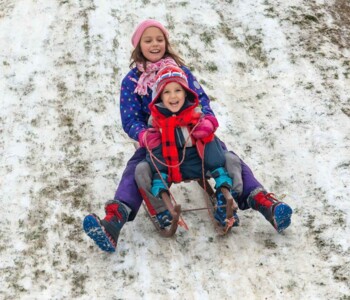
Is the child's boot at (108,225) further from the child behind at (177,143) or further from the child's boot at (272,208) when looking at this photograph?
the child's boot at (272,208)

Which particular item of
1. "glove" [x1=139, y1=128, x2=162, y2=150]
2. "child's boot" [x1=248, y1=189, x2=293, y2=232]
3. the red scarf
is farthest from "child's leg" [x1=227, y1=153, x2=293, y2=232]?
"glove" [x1=139, y1=128, x2=162, y2=150]

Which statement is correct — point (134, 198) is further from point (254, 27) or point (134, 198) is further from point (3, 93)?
point (254, 27)

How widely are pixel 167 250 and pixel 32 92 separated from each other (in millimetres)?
2783

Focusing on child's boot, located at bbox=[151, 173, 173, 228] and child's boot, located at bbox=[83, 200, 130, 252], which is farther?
child's boot, located at bbox=[151, 173, 173, 228]

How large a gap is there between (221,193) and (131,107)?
108 centimetres

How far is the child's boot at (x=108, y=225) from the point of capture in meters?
3.71

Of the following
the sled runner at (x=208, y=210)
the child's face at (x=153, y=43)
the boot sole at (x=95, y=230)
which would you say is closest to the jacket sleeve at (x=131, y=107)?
the child's face at (x=153, y=43)

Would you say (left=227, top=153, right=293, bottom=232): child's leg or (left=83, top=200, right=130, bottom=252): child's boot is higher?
(left=227, top=153, right=293, bottom=232): child's leg

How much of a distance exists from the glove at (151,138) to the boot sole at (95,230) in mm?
695

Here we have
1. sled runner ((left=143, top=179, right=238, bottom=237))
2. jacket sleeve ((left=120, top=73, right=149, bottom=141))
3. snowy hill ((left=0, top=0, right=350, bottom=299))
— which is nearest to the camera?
snowy hill ((left=0, top=0, right=350, bottom=299))

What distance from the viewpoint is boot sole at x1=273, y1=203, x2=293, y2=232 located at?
380 cm

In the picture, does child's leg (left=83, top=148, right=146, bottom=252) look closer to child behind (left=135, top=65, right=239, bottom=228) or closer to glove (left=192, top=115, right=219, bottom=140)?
Result: child behind (left=135, top=65, right=239, bottom=228)

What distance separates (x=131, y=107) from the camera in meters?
4.41

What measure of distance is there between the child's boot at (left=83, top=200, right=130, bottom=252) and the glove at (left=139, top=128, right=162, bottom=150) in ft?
1.60
